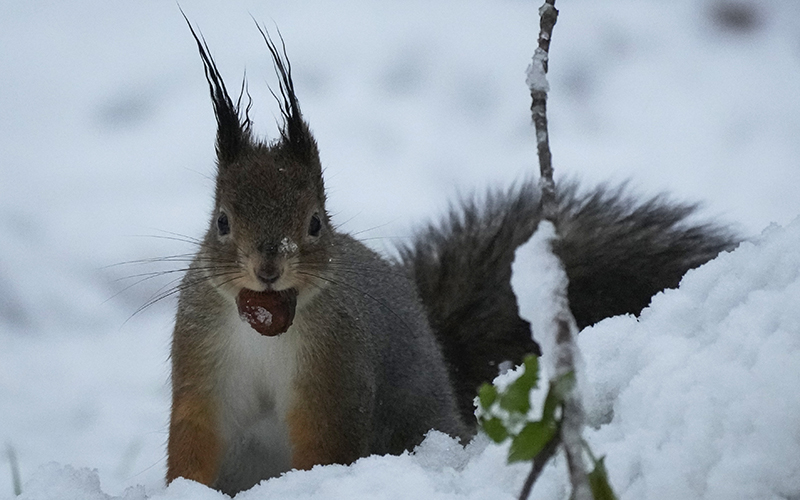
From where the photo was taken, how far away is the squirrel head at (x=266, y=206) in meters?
1.37

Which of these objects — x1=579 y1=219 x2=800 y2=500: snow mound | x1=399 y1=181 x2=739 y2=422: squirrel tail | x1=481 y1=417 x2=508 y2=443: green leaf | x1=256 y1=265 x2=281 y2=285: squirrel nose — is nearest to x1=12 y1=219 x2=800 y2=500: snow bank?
x1=579 y1=219 x2=800 y2=500: snow mound

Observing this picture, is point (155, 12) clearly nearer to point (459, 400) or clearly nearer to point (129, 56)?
point (129, 56)

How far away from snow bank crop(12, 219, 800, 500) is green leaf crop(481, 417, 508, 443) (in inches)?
4.1

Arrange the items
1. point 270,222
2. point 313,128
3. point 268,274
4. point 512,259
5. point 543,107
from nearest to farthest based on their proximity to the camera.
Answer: point 543,107
point 268,274
point 270,222
point 512,259
point 313,128

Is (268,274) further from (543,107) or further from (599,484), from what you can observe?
(599,484)

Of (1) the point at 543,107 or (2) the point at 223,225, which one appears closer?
(1) the point at 543,107

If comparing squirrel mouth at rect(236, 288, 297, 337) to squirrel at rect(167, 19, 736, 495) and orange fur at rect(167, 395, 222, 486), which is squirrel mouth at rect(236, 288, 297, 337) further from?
orange fur at rect(167, 395, 222, 486)

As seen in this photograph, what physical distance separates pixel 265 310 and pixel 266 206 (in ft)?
0.50

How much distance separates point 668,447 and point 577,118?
281 cm

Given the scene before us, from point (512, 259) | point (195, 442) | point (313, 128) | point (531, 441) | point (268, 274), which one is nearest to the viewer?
point (531, 441)

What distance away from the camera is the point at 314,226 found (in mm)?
1522

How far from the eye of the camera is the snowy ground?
263 centimetres

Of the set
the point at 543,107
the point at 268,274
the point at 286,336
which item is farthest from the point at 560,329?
the point at 286,336

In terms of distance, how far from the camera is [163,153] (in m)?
3.36
